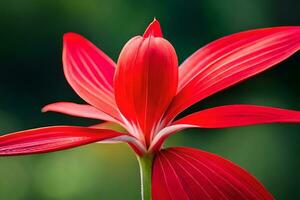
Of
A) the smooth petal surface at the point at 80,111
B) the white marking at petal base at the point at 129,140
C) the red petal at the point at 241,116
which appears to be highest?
the smooth petal surface at the point at 80,111

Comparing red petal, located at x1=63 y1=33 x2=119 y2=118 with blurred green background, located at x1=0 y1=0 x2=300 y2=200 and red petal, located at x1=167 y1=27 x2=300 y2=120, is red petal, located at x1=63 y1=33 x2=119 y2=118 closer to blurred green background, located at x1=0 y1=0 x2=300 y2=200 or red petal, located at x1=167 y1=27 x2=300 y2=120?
red petal, located at x1=167 y1=27 x2=300 y2=120

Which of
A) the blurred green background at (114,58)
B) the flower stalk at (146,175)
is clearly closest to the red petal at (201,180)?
the flower stalk at (146,175)

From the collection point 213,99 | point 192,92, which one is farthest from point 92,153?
point 192,92

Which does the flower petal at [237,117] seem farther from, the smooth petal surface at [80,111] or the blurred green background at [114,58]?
the blurred green background at [114,58]

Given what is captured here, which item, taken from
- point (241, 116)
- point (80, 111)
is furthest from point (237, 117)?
point (80, 111)

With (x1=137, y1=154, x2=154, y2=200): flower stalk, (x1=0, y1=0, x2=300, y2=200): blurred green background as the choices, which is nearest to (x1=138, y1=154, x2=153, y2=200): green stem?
(x1=137, y1=154, x2=154, y2=200): flower stalk

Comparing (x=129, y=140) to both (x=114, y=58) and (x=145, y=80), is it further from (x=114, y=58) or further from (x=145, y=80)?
(x=114, y=58)

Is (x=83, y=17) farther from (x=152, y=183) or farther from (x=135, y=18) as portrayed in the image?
(x=152, y=183)

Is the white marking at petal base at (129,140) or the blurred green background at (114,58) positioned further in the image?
the blurred green background at (114,58)
